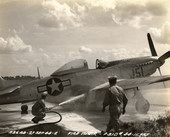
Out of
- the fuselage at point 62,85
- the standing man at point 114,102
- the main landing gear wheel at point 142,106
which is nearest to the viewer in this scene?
the standing man at point 114,102

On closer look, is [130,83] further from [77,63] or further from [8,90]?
[8,90]

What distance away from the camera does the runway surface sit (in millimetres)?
3135

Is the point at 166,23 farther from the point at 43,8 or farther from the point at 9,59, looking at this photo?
the point at 9,59

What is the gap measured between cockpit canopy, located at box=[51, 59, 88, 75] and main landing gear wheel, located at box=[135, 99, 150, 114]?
0.77m

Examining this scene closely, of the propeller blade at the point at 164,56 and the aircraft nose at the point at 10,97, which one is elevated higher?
the propeller blade at the point at 164,56

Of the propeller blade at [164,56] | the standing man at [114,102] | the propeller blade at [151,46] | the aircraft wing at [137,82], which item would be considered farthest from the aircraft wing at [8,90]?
the propeller blade at [164,56]

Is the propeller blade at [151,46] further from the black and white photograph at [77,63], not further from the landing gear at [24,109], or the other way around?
the landing gear at [24,109]

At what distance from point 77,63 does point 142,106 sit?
93cm

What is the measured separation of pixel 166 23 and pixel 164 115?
3.29ft

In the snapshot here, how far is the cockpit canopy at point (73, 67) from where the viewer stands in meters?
3.40

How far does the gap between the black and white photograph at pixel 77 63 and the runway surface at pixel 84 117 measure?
0.04ft

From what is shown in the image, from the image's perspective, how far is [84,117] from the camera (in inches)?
130

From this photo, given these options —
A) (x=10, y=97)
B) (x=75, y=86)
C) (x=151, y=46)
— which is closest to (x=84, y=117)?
(x=75, y=86)

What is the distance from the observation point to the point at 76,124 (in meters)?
3.17
